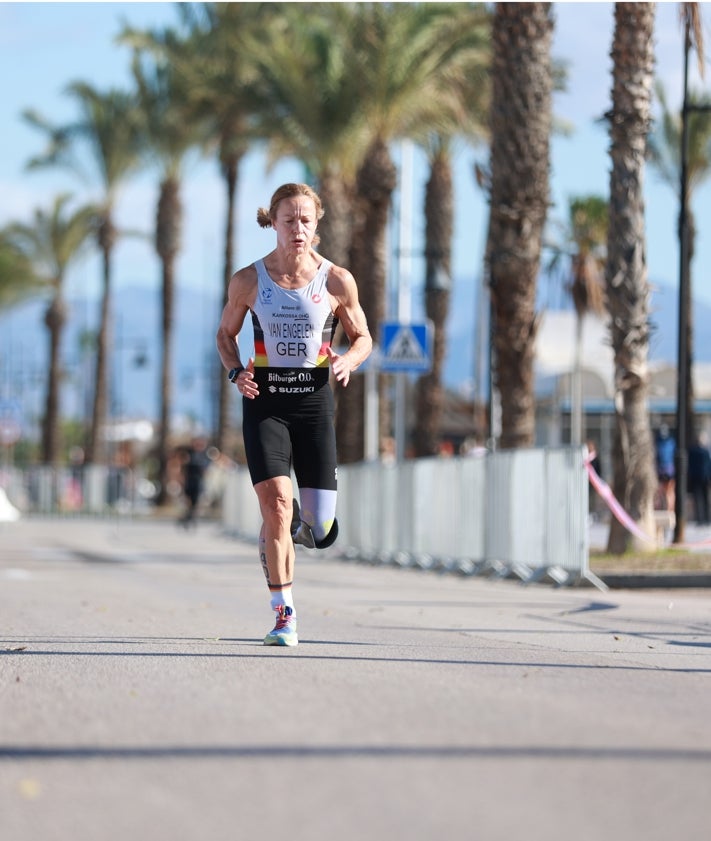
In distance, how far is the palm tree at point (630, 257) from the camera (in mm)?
19141

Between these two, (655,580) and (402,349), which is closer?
(655,580)

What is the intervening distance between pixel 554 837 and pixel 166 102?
165ft

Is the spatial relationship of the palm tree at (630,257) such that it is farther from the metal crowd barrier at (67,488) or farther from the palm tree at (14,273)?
the palm tree at (14,273)

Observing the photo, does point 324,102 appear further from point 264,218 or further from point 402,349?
point 264,218

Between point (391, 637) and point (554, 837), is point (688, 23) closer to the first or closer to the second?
point (391, 637)

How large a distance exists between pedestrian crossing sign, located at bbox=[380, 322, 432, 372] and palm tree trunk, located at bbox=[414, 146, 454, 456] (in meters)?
16.7

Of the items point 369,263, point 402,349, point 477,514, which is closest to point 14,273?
point 369,263

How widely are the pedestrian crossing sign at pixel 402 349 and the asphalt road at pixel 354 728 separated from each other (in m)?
12.4

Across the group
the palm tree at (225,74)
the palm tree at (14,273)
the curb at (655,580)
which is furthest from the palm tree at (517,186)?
the palm tree at (14,273)

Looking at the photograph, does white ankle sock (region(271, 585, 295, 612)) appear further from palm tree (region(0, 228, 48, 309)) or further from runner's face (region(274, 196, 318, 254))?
palm tree (region(0, 228, 48, 309))

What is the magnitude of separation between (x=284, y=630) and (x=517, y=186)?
1439 centimetres

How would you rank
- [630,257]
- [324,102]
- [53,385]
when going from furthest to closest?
1. [53,385]
2. [324,102]
3. [630,257]

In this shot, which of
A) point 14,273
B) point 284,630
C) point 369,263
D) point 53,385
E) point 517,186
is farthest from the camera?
point 53,385

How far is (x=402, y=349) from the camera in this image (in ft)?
79.4
